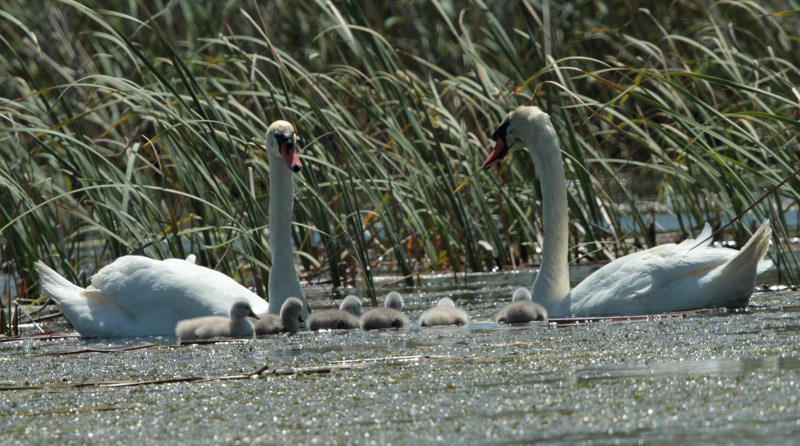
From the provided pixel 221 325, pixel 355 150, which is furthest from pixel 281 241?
pixel 355 150

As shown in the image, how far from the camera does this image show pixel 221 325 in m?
6.32

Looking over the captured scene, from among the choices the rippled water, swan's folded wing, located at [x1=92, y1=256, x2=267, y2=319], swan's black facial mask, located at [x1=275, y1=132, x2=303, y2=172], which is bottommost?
the rippled water

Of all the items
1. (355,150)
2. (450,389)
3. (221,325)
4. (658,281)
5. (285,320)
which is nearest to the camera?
(450,389)

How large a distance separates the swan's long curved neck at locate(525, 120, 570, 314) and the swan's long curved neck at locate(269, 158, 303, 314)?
4.57ft

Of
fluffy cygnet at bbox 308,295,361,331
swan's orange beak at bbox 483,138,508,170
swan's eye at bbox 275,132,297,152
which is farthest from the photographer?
swan's orange beak at bbox 483,138,508,170

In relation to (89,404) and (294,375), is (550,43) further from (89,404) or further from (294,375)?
(89,404)

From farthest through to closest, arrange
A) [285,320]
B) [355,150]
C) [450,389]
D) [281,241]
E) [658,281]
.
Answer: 1. [355,150]
2. [281,241]
3. [285,320]
4. [658,281]
5. [450,389]

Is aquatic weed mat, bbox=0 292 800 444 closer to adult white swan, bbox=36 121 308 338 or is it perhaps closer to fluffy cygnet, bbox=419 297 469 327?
fluffy cygnet, bbox=419 297 469 327

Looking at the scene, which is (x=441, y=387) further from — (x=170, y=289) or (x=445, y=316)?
(x=170, y=289)

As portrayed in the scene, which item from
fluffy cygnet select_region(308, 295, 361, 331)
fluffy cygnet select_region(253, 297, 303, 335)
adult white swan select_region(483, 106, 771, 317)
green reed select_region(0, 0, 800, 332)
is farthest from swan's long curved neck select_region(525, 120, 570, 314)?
fluffy cygnet select_region(253, 297, 303, 335)

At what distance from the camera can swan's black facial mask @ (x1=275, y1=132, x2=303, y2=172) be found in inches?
263

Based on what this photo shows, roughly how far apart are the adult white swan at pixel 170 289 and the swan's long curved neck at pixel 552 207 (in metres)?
1.41

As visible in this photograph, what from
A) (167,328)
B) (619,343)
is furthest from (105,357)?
(619,343)

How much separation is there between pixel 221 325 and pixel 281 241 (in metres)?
0.79
